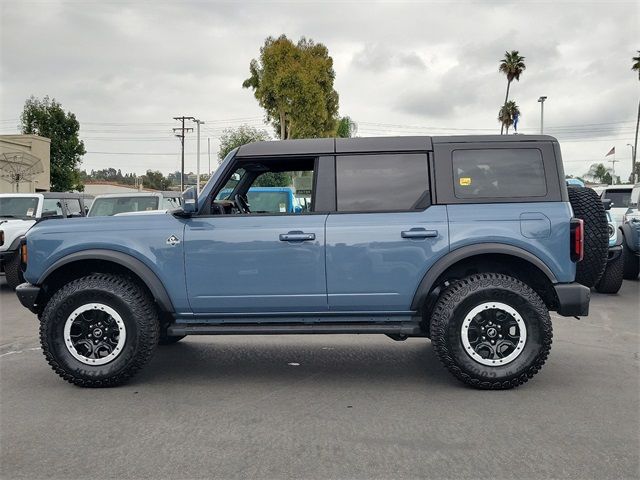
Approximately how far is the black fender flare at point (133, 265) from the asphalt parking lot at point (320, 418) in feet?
2.40

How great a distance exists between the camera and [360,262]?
16.5ft

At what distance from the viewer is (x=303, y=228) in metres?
5.09

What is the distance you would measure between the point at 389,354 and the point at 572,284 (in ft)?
6.58

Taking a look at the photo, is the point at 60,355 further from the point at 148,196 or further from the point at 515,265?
the point at 148,196

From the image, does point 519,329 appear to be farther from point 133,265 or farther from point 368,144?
point 133,265

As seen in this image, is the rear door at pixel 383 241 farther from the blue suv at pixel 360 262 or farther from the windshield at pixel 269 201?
the windshield at pixel 269 201

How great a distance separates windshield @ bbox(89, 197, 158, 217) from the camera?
1416cm

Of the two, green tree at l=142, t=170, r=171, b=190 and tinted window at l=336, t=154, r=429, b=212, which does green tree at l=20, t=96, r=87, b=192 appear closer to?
tinted window at l=336, t=154, r=429, b=212

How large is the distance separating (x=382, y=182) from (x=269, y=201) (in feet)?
5.98

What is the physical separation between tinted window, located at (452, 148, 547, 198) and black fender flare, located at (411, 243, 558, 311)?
0.44 meters

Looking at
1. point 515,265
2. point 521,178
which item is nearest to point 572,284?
point 515,265

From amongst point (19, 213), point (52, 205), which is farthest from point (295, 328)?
point (52, 205)

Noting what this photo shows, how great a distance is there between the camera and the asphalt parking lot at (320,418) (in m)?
3.53

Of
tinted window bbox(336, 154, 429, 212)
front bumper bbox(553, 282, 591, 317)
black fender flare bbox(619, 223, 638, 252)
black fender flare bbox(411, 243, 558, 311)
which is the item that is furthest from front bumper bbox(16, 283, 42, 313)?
black fender flare bbox(619, 223, 638, 252)
